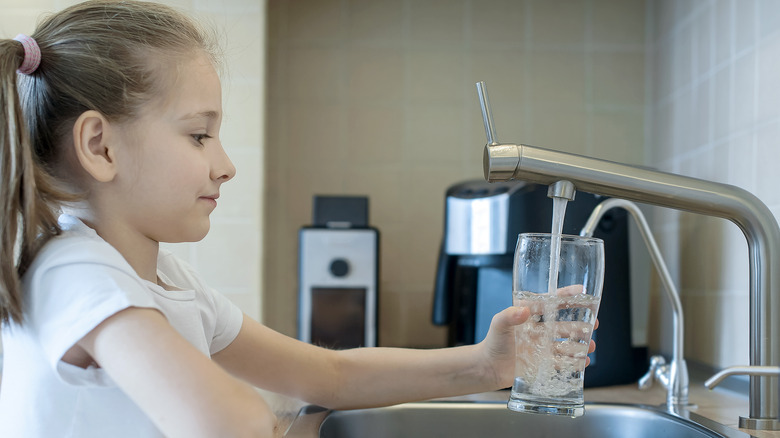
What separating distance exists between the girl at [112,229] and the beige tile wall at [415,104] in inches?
37.9

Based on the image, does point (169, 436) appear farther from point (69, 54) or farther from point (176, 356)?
point (69, 54)

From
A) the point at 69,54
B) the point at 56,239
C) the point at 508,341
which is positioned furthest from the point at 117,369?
the point at 508,341

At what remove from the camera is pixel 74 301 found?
55 centimetres

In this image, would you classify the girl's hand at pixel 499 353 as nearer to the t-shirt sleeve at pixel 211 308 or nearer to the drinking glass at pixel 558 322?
the drinking glass at pixel 558 322

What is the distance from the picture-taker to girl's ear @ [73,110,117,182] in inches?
25.8

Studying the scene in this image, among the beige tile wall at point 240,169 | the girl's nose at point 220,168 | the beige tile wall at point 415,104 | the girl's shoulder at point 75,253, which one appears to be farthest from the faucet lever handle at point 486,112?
the beige tile wall at point 415,104

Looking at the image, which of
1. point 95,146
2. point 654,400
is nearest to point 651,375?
point 654,400

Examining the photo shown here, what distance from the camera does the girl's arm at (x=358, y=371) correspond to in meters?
0.88

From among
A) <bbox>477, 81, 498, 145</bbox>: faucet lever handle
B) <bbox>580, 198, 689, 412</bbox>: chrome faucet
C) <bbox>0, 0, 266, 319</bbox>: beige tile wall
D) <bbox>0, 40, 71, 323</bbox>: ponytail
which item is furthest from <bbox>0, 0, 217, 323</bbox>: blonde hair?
<bbox>0, 0, 266, 319</bbox>: beige tile wall

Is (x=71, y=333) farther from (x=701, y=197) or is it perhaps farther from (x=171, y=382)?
(x=701, y=197)

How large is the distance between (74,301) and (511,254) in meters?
0.87

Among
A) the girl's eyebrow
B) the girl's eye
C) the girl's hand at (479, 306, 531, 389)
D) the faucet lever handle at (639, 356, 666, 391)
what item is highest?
the girl's eyebrow

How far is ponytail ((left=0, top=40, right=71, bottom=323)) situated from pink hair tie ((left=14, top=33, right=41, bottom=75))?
27 millimetres

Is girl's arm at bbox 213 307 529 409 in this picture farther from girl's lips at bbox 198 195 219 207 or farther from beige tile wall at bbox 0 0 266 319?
beige tile wall at bbox 0 0 266 319
